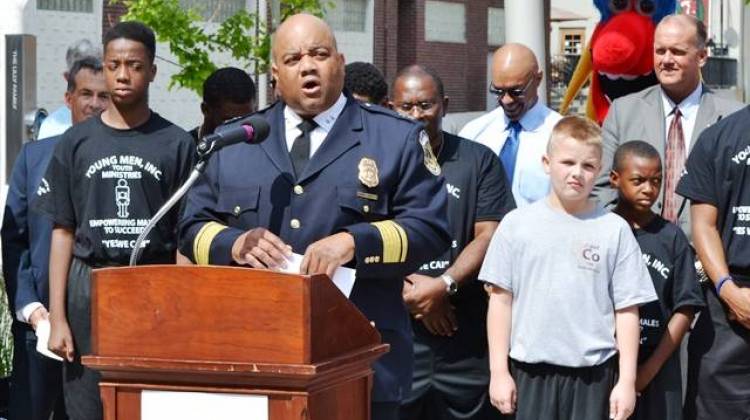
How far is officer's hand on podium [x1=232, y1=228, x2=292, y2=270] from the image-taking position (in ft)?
13.6

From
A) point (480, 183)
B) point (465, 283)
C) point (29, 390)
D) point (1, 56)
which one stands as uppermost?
point (1, 56)

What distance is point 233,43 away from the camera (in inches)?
521

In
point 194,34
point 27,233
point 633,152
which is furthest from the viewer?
point 194,34

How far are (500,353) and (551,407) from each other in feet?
0.95

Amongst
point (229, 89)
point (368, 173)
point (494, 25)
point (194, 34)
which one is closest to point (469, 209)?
point (229, 89)

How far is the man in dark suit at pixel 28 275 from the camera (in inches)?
249

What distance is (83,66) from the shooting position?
6.70 meters

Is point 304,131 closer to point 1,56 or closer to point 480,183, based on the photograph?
point 480,183

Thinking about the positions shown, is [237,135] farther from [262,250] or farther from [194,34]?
[194,34]

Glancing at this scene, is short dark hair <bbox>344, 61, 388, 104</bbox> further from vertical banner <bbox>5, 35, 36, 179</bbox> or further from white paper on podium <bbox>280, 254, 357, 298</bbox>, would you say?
white paper on podium <bbox>280, 254, 357, 298</bbox>

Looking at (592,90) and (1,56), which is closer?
(1,56)

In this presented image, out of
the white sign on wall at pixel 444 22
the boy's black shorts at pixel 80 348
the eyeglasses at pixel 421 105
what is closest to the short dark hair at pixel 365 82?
the eyeglasses at pixel 421 105

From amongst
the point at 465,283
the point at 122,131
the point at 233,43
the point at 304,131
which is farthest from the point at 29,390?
the point at 233,43

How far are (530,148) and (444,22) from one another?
28.4 meters
